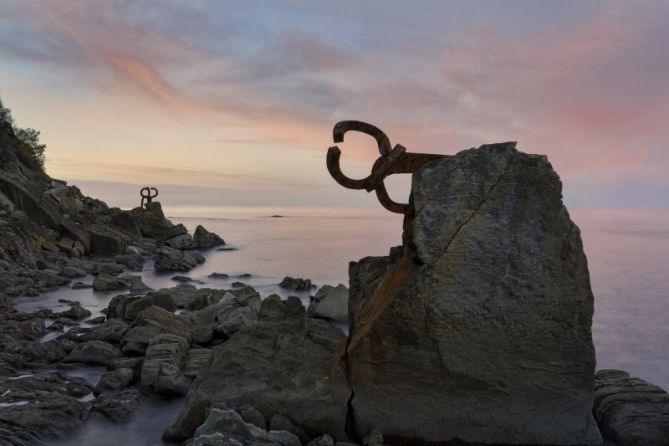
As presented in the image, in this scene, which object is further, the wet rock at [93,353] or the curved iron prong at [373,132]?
the wet rock at [93,353]

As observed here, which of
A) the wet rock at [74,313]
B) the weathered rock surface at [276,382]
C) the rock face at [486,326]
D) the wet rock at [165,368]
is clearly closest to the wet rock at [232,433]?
the weathered rock surface at [276,382]

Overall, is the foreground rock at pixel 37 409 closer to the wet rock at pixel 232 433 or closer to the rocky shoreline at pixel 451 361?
the rocky shoreline at pixel 451 361

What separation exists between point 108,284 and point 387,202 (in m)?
10.6

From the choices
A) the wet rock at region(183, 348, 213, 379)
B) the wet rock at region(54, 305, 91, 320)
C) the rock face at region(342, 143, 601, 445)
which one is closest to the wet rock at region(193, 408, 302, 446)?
the rock face at region(342, 143, 601, 445)

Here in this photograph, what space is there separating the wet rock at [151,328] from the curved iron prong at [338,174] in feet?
12.6

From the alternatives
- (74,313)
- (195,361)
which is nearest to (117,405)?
(195,361)

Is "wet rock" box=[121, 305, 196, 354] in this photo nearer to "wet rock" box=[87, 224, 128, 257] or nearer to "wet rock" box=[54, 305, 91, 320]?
"wet rock" box=[54, 305, 91, 320]

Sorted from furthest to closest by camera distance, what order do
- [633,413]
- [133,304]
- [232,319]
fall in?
1. [133,304]
2. [232,319]
3. [633,413]

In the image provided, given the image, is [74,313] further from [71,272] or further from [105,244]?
[105,244]

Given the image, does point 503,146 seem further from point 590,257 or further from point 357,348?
point 590,257

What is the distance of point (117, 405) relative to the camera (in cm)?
549

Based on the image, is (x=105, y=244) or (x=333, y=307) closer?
(x=333, y=307)

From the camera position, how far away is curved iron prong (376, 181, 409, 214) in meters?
5.30

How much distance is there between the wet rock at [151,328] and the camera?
24.6 ft
